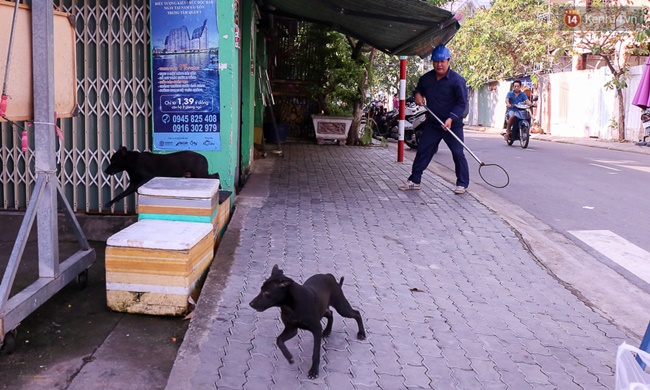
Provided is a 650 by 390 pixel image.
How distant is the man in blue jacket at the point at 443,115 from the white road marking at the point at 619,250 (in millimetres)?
1625

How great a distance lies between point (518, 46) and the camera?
2831 centimetres

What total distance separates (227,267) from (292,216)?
156 centimetres

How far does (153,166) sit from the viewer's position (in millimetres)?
5480

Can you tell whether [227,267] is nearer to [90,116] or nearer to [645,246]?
[90,116]

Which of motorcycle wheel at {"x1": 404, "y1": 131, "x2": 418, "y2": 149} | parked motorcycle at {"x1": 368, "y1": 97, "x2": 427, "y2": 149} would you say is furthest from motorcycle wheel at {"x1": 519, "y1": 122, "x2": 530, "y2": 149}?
motorcycle wheel at {"x1": 404, "y1": 131, "x2": 418, "y2": 149}

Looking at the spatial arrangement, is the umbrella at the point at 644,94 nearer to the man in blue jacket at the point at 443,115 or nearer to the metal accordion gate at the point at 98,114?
the man in blue jacket at the point at 443,115

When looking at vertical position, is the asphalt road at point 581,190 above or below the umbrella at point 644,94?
below

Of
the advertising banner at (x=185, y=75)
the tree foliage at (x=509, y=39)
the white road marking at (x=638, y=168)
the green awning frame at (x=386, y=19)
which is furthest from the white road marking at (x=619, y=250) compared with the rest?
the tree foliage at (x=509, y=39)

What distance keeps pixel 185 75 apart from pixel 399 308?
2.92 metres

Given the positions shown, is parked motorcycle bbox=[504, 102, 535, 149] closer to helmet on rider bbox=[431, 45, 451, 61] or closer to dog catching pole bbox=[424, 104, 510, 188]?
dog catching pole bbox=[424, 104, 510, 188]

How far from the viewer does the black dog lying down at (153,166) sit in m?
5.45

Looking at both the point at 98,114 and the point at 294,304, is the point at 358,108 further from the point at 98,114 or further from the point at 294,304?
the point at 294,304

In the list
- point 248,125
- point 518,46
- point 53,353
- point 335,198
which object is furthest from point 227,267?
point 518,46

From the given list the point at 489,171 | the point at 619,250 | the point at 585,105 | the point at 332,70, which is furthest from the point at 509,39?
the point at 619,250
